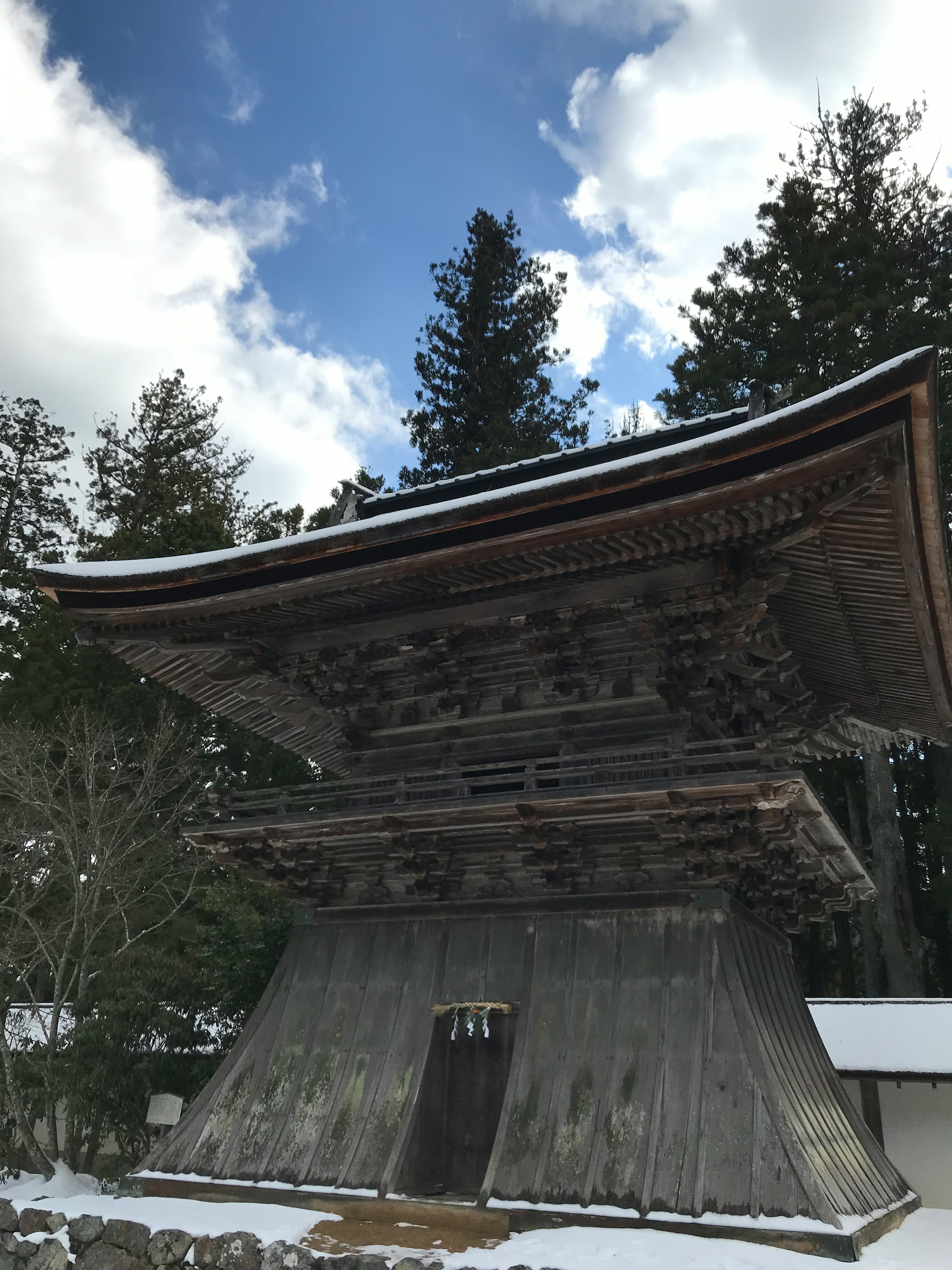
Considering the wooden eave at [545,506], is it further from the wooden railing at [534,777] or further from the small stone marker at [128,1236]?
the small stone marker at [128,1236]

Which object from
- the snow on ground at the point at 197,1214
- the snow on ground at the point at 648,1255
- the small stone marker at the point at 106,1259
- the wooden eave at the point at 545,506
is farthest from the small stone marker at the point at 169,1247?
the wooden eave at the point at 545,506

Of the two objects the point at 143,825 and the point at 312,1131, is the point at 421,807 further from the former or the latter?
the point at 143,825

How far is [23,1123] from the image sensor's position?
13203 mm

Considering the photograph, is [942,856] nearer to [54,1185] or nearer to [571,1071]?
[571,1071]

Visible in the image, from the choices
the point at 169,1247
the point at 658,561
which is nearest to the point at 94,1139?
the point at 169,1247

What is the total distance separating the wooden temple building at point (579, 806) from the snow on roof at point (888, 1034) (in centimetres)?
267

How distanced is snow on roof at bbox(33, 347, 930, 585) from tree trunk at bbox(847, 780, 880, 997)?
17062 millimetres

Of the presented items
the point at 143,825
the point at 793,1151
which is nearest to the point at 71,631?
the point at 143,825

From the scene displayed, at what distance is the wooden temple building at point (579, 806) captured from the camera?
318 inches

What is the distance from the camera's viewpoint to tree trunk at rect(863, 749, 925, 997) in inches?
829

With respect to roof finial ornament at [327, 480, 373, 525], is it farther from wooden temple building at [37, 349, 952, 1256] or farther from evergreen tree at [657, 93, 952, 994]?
evergreen tree at [657, 93, 952, 994]

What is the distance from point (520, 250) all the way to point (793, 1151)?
30976mm

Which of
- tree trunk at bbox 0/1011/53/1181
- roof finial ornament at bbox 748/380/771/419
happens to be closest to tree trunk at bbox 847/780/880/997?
roof finial ornament at bbox 748/380/771/419

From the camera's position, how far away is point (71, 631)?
28.0 m
